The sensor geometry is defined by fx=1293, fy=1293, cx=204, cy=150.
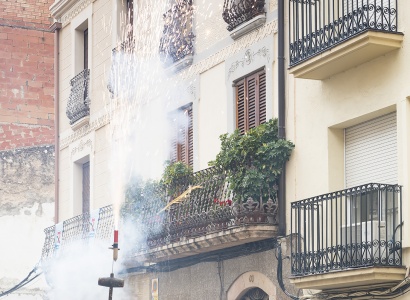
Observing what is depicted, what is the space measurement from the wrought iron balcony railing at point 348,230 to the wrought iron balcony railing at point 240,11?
3.57 meters

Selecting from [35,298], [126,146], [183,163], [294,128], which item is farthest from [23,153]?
[294,128]

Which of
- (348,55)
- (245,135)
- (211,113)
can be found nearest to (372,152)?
(348,55)

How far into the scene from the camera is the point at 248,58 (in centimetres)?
2106

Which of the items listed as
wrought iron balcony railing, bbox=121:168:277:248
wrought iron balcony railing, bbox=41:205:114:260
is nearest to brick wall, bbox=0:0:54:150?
wrought iron balcony railing, bbox=41:205:114:260

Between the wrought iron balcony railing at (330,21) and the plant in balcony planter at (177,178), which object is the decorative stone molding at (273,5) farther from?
the plant in balcony planter at (177,178)

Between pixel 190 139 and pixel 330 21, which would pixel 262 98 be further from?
pixel 190 139

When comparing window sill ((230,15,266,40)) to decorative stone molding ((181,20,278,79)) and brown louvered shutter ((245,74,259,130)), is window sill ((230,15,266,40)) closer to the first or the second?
decorative stone molding ((181,20,278,79))

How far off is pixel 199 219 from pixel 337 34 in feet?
14.9

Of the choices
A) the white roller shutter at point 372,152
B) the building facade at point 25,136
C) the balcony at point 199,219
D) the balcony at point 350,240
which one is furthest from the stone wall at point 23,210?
the white roller shutter at point 372,152

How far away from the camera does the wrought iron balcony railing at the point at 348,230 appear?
16781 mm

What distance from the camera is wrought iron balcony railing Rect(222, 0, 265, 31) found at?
20.7m

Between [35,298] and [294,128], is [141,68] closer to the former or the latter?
[294,128]

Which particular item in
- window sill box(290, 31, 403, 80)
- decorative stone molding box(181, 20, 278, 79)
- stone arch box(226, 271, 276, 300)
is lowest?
stone arch box(226, 271, 276, 300)

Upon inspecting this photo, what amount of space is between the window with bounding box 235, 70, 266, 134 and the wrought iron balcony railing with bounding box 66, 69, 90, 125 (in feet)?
Answer: 23.0
